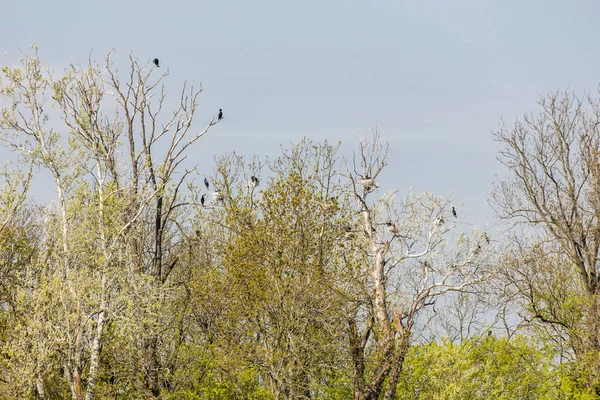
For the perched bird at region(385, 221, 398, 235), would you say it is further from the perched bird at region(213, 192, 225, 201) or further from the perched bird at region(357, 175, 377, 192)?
the perched bird at region(213, 192, 225, 201)

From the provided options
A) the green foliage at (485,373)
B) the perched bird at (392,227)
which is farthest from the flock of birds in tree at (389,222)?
the green foliage at (485,373)

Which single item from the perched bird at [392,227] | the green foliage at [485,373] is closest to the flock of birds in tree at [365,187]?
the perched bird at [392,227]

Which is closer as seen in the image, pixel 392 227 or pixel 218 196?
pixel 392 227

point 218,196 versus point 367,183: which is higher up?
point 218,196

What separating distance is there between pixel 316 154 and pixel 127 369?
11414 millimetres

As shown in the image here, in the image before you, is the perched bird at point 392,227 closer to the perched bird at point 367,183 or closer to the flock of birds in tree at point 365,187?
the flock of birds in tree at point 365,187

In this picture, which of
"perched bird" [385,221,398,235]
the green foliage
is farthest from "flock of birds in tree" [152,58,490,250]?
the green foliage

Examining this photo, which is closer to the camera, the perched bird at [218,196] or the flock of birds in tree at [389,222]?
the flock of birds in tree at [389,222]

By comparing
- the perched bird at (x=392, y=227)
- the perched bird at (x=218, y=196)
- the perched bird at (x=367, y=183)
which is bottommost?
the perched bird at (x=392, y=227)

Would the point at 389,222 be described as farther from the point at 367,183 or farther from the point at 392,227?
the point at 367,183

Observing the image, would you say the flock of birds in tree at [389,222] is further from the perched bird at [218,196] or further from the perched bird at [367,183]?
the perched bird at [218,196]

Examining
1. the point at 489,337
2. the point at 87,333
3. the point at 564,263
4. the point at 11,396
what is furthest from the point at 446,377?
the point at 11,396

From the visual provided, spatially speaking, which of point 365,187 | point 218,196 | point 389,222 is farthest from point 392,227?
point 218,196

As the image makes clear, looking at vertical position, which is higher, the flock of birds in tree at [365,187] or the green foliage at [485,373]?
the flock of birds in tree at [365,187]
